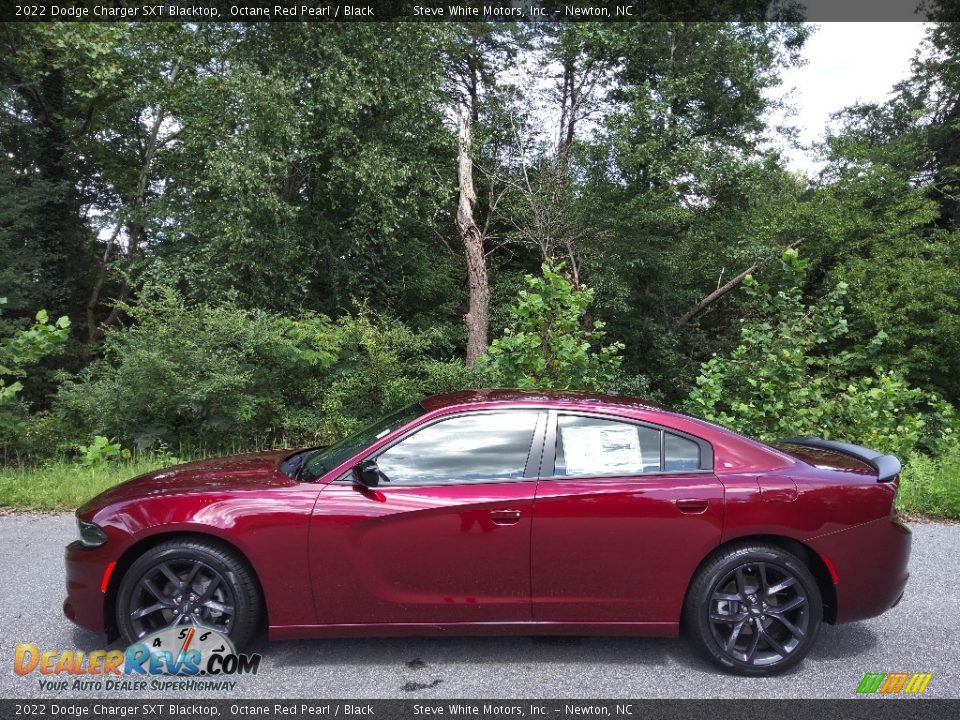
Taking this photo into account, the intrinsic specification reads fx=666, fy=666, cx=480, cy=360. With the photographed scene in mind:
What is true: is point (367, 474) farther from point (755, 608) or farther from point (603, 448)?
point (755, 608)

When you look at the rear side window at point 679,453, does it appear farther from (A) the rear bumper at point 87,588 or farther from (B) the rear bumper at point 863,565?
(A) the rear bumper at point 87,588

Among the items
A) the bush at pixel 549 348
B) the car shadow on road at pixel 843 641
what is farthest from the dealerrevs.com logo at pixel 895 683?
the bush at pixel 549 348

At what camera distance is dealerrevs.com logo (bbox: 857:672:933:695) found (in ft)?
10.6

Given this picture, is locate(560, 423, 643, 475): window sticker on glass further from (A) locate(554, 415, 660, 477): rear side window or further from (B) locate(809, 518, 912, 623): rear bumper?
(B) locate(809, 518, 912, 623): rear bumper

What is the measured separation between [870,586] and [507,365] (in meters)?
5.05

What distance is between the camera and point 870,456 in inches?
152

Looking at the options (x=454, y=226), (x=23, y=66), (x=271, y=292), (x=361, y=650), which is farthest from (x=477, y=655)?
(x=23, y=66)

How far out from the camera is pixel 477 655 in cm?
356

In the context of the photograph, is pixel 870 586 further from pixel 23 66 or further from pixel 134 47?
pixel 23 66

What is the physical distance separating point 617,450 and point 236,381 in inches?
308

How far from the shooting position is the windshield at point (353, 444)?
3.69m

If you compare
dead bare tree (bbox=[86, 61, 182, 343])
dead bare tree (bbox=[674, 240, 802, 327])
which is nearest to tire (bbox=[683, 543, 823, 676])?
dead bare tree (bbox=[674, 240, 802, 327])

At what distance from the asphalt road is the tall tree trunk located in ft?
43.0

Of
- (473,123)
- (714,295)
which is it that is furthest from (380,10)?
(714,295)
